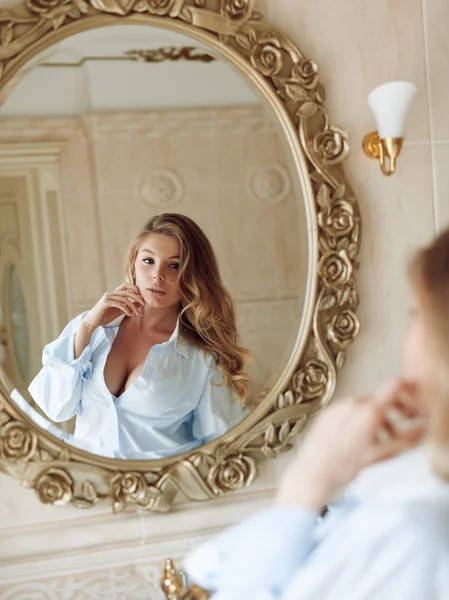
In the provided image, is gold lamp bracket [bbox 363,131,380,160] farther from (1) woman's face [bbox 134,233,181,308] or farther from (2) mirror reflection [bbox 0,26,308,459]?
(1) woman's face [bbox 134,233,181,308]

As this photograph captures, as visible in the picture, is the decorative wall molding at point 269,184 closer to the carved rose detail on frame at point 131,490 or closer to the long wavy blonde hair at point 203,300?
the long wavy blonde hair at point 203,300

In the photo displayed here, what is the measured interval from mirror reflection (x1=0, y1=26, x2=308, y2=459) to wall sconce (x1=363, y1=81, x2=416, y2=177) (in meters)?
0.22

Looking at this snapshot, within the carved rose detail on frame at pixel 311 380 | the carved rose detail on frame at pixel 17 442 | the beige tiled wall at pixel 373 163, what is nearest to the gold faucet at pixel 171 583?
the beige tiled wall at pixel 373 163

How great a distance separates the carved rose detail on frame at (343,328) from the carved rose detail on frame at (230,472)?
0.31 m

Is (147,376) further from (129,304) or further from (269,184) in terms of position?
(269,184)

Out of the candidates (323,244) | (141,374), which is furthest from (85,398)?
(323,244)

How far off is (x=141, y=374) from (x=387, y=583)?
754 mm

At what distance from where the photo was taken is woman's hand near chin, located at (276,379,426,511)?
896 mm

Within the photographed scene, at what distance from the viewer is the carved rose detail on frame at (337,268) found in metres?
1.58

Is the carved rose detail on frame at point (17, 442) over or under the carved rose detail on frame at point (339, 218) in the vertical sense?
under

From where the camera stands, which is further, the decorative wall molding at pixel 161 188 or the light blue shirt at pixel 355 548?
the decorative wall molding at pixel 161 188

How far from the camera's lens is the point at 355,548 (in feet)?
2.62

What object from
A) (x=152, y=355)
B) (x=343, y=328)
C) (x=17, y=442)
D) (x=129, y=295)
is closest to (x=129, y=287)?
(x=129, y=295)

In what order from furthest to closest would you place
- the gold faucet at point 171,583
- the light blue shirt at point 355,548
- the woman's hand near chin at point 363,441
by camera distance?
the gold faucet at point 171,583
the woman's hand near chin at point 363,441
the light blue shirt at point 355,548
